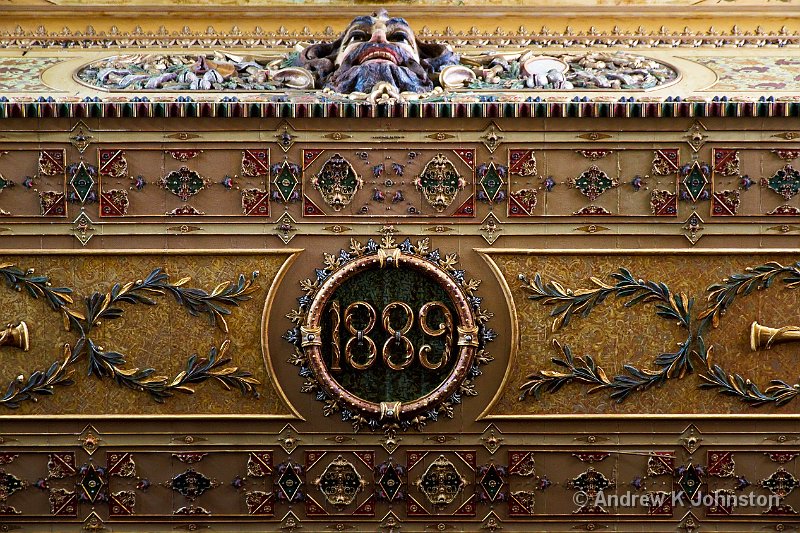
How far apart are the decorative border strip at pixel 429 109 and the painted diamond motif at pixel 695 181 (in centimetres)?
24

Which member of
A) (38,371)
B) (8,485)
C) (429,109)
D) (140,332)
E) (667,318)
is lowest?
(8,485)

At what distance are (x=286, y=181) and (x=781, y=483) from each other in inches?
105

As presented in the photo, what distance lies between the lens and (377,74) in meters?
5.34

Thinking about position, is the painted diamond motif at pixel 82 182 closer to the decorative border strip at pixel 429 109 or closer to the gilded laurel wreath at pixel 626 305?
the decorative border strip at pixel 429 109

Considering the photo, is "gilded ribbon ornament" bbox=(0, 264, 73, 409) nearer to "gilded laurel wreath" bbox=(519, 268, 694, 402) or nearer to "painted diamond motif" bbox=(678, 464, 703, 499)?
"gilded laurel wreath" bbox=(519, 268, 694, 402)

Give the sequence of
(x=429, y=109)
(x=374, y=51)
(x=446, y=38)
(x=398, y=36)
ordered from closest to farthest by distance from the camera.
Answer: (x=429, y=109) → (x=374, y=51) → (x=398, y=36) → (x=446, y=38)

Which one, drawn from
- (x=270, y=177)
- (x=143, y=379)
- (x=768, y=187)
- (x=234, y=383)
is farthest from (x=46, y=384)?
(x=768, y=187)

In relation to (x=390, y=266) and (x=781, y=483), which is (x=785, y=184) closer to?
(x=781, y=483)

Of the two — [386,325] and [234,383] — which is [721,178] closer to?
[386,325]

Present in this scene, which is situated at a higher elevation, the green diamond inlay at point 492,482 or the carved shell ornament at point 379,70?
the carved shell ornament at point 379,70

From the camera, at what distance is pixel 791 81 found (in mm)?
5457

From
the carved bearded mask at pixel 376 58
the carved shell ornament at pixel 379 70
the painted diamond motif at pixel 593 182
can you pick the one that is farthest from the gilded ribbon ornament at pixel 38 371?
the painted diamond motif at pixel 593 182

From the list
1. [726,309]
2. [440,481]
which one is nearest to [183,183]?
[440,481]

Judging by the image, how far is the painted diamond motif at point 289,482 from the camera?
17.5 feet
